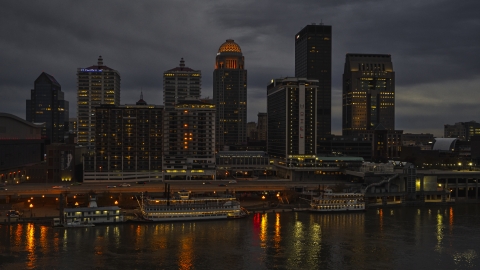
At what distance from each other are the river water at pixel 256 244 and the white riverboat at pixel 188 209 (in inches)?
74.2

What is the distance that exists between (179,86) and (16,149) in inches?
2628

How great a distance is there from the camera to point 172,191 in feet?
336

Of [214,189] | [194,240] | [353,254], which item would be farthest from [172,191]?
[353,254]

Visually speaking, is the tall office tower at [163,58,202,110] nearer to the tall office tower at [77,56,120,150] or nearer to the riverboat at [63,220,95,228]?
the tall office tower at [77,56,120,150]

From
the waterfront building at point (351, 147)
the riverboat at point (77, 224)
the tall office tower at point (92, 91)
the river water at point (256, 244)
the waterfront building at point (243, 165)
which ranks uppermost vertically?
the tall office tower at point (92, 91)

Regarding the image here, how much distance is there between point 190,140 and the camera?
136375 millimetres

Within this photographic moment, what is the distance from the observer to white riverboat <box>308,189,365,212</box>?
91.4 m

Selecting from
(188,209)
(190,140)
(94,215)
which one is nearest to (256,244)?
(188,209)

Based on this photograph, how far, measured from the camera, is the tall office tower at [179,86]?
592ft

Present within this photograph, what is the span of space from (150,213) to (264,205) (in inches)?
990

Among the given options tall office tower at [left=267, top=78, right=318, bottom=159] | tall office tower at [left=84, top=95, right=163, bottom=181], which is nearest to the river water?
tall office tower at [left=84, top=95, right=163, bottom=181]

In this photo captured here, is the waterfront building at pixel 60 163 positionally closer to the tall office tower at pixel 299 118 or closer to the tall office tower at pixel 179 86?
the tall office tower at pixel 299 118

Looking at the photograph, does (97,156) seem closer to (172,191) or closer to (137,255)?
(172,191)

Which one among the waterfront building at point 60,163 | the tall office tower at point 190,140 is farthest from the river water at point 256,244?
the tall office tower at point 190,140
